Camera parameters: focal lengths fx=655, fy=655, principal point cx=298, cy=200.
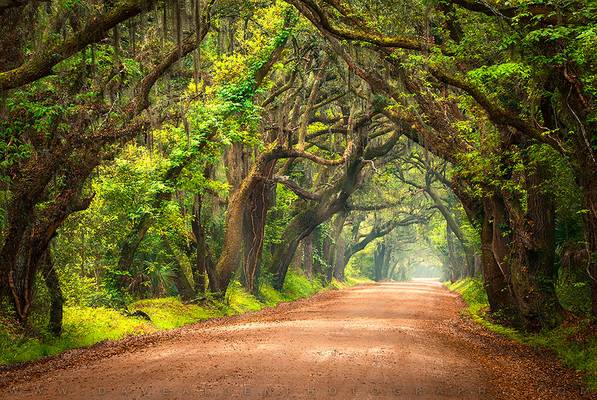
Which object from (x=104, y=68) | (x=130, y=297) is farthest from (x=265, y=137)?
(x=104, y=68)

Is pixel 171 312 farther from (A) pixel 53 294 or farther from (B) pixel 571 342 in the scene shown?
(B) pixel 571 342

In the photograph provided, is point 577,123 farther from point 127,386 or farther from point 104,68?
point 104,68

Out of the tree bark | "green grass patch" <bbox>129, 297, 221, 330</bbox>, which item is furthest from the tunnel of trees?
"green grass patch" <bbox>129, 297, 221, 330</bbox>

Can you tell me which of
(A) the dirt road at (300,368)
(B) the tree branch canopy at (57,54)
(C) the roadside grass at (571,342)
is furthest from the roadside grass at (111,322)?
(C) the roadside grass at (571,342)

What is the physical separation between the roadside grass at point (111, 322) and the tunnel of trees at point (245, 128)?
0.45 m

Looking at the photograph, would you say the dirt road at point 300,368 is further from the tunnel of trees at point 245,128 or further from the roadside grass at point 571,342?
the tunnel of trees at point 245,128

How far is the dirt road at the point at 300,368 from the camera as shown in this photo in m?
8.46

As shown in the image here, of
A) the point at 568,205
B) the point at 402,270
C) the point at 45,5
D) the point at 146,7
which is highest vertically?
the point at 45,5

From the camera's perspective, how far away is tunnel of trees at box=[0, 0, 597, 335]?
10.8 m

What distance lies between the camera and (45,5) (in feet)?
45.6

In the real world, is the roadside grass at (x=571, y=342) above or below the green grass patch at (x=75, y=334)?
below

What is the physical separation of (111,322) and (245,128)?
26.7 feet

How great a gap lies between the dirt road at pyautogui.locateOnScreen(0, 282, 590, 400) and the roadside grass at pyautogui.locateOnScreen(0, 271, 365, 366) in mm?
661

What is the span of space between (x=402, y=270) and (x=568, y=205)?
100m
